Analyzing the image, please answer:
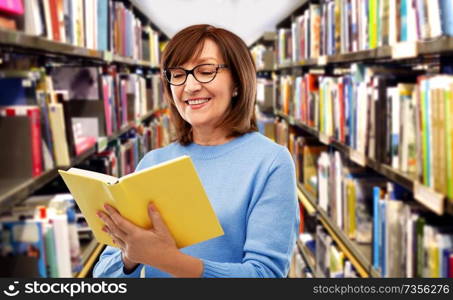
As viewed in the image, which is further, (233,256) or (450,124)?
(450,124)

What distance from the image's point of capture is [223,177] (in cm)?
113

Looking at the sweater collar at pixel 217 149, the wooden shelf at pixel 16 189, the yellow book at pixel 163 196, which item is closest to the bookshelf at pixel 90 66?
the wooden shelf at pixel 16 189

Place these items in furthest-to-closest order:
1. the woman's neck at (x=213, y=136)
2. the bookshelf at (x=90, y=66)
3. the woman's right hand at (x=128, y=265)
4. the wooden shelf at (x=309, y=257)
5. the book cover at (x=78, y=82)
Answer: the wooden shelf at (x=309, y=257) → the book cover at (x=78, y=82) → the bookshelf at (x=90, y=66) → the woman's neck at (x=213, y=136) → the woman's right hand at (x=128, y=265)

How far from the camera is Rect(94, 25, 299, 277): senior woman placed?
3.16ft

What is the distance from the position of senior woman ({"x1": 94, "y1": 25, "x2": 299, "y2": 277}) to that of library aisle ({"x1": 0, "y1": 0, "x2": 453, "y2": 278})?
1.40 ft

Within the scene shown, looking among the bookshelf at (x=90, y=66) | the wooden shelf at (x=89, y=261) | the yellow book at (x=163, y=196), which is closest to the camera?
the yellow book at (x=163, y=196)

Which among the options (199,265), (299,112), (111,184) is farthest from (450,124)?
(299,112)

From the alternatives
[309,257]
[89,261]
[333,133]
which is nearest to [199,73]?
[89,261]

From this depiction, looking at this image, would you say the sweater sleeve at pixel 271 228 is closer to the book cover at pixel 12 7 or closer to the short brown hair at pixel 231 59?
the short brown hair at pixel 231 59

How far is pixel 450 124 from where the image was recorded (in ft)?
4.06

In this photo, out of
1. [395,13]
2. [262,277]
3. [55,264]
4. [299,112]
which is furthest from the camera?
[299,112]

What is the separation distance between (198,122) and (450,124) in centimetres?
63

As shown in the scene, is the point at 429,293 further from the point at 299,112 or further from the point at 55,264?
the point at 299,112

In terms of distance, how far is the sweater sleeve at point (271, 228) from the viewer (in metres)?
1.02
